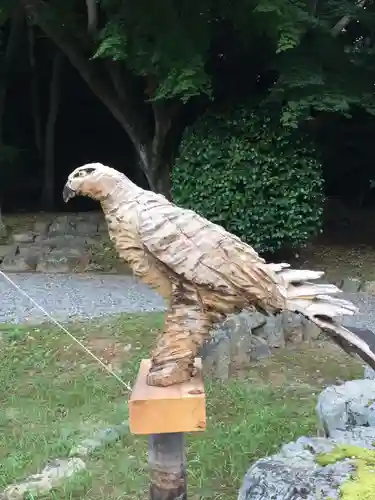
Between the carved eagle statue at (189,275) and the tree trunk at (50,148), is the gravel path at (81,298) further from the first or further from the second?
the tree trunk at (50,148)

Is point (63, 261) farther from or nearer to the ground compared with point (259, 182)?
nearer to the ground

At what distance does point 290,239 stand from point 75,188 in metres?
5.96

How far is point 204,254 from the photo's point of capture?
115 inches

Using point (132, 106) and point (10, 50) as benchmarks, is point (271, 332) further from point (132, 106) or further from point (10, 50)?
point (10, 50)

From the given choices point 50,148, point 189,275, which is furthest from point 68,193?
point 50,148

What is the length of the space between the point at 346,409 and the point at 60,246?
279 inches

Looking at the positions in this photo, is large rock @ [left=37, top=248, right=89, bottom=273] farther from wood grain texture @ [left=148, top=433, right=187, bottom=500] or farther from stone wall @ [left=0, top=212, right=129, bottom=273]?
wood grain texture @ [left=148, top=433, right=187, bottom=500]

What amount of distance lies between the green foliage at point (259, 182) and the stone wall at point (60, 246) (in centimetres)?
166

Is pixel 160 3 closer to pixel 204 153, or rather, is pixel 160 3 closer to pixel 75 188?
pixel 204 153

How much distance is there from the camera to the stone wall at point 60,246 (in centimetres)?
954

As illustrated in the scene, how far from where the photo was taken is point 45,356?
5.82m

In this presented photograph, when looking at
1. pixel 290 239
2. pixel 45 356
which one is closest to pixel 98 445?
pixel 45 356

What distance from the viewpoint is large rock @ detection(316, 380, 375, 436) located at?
12.1 feet

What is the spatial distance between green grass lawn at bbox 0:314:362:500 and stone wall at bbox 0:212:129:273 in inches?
117
